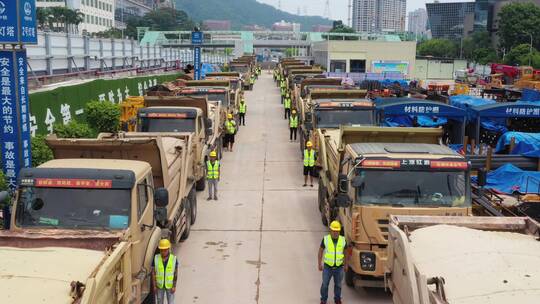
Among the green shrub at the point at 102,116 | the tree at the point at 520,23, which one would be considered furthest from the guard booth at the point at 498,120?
the tree at the point at 520,23

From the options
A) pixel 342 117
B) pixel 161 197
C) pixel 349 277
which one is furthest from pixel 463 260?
pixel 342 117

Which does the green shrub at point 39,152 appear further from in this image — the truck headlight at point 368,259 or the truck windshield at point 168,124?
the truck headlight at point 368,259

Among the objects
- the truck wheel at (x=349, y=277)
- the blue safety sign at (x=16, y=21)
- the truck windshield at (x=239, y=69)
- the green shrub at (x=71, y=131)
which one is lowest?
the truck wheel at (x=349, y=277)

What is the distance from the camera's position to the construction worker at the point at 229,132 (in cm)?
2288

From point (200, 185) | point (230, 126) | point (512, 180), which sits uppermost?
point (230, 126)

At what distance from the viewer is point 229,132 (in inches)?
911

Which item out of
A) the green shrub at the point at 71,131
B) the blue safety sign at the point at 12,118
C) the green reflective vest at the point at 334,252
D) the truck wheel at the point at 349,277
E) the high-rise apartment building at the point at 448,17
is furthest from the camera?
the high-rise apartment building at the point at 448,17

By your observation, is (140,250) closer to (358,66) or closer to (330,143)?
(330,143)

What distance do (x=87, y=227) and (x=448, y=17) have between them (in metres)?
194

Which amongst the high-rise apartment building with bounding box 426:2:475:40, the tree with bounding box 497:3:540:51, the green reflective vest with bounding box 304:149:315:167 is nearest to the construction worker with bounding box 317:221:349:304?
the green reflective vest with bounding box 304:149:315:167

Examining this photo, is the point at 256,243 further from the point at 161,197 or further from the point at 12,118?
the point at 12,118

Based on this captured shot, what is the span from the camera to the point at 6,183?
1094 cm

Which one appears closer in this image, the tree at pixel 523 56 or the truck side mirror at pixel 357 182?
the truck side mirror at pixel 357 182

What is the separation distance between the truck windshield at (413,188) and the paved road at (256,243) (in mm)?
1794
